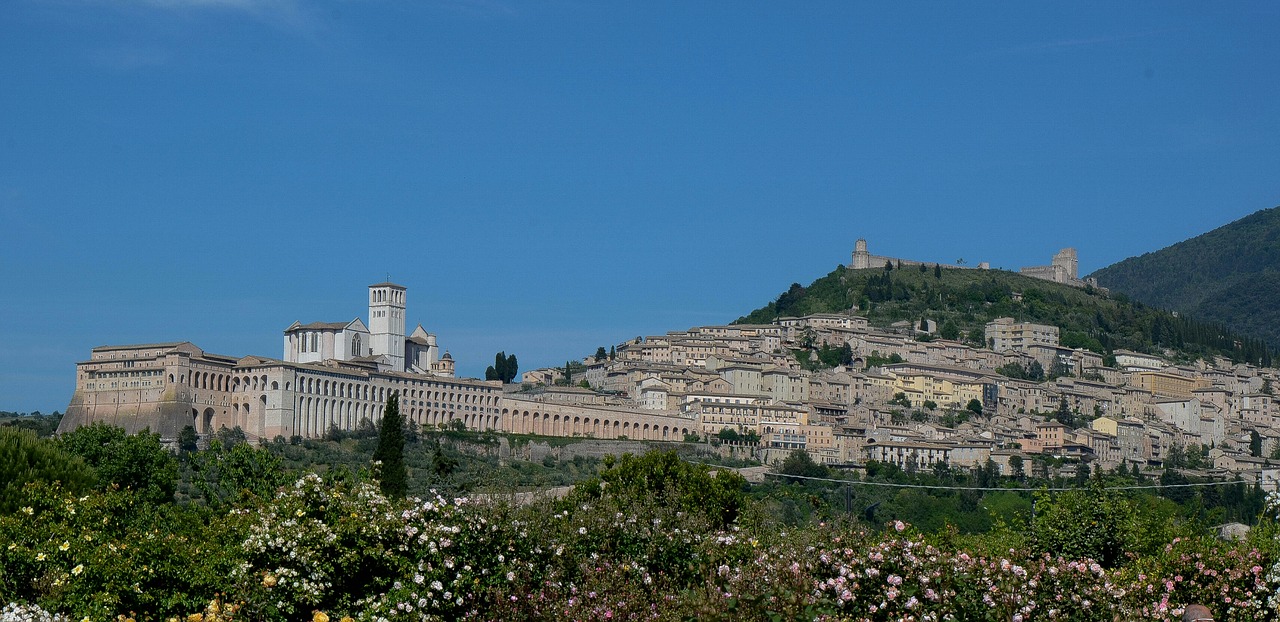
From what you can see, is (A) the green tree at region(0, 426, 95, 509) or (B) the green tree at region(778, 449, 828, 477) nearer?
(A) the green tree at region(0, 426, 95, 509)

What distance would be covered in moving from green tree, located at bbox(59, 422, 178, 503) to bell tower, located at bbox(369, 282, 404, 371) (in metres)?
58.2

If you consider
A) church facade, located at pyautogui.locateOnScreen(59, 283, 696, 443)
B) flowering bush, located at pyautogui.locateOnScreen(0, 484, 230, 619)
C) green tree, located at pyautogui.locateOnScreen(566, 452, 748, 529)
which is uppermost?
church facade, located at pyautogui.locateOnScreen(59, 283, 696, 443)

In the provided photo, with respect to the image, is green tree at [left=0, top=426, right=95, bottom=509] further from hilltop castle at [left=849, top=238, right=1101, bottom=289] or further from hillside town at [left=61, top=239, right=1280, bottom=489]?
hilltop castle at [left=849, top=238, right=1101, bottom=289]

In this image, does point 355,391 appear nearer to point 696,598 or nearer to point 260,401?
point 260,401

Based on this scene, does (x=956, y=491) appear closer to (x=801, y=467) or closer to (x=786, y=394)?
(x=801, y=467)

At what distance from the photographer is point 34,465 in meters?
30.1

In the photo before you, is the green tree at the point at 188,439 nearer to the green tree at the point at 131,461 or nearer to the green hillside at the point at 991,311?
the green tree at the point at 131,461

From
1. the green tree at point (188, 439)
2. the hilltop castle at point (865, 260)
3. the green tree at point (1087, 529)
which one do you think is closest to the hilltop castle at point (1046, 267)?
the hilltop castle at point (865, 260)

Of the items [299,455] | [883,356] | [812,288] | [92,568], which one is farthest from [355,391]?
[92,568]

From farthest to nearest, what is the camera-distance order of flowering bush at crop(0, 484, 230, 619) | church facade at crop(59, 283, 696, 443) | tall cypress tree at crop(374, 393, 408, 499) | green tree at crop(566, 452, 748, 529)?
church facade at crop(59, 283, 696, 443) < tall cypress tree at crop(374, 393, 408, 499) < green tree at crop(566, 452, 748, 529) < flowering bush at crop(0, 484, 230, 619)

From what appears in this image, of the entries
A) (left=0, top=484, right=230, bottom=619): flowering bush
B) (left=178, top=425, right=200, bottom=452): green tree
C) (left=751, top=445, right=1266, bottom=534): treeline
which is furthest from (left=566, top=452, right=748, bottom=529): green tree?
(left=178, top=425, right=200, bottom=452): green tree

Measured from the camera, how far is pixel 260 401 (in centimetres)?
8406

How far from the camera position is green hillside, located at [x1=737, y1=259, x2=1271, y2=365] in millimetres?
133625

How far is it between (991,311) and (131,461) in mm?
107392
